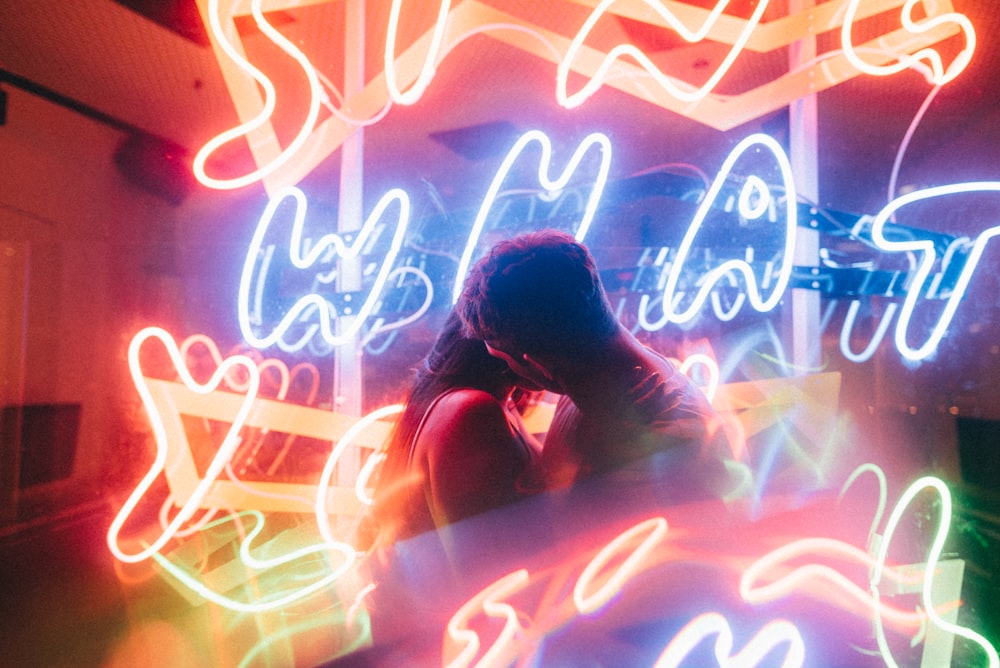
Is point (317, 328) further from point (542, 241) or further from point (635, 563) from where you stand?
point (635, 563)

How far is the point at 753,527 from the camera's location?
69.3 inches

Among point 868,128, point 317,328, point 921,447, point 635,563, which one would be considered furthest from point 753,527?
point 317,328

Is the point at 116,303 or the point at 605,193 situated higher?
the point at 605,193

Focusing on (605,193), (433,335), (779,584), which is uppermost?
(605,193)

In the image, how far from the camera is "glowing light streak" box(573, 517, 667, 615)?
1.48 metres

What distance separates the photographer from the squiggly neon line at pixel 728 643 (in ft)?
4.71

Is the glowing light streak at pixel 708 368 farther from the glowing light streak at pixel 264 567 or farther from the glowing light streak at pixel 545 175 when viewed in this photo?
the glowing light streak at pixel 264 567

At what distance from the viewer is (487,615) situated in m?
1.53

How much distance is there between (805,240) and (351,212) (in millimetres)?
1698

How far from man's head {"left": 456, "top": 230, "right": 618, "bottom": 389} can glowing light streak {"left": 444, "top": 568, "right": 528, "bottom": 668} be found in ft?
1.85

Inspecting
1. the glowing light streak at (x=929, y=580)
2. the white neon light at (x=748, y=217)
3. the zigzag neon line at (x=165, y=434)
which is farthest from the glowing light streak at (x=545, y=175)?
the glowing light streak at (x=929, y=580)

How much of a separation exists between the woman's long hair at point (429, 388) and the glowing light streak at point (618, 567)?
49 centimetres

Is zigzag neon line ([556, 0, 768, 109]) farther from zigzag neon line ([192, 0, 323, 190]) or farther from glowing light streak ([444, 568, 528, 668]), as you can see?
glowing light streak ([444, 568, 528, 668])

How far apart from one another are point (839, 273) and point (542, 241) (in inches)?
44.9
